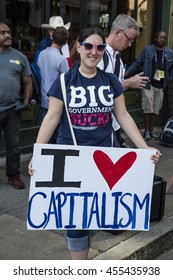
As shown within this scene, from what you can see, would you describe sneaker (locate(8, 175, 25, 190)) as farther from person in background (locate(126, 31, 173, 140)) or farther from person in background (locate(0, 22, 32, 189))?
person in background (locate(126, 31, 173, 140))

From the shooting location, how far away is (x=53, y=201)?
2.73m

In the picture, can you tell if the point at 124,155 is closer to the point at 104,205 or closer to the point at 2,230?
the point at 104,205

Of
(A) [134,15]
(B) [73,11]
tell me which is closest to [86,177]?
(B) [73,11]

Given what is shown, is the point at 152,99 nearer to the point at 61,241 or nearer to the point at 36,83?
the point at 36,83

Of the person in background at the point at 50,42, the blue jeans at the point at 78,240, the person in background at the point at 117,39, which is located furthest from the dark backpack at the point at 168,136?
the blue jeans at the point at 78,240

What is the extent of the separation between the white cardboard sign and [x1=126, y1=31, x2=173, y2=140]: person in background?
4790 millimetres

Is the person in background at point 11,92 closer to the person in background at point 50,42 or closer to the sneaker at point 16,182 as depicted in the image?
the sneaker at point 16,182

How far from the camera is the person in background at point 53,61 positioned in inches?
199

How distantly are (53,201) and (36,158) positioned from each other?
31cm

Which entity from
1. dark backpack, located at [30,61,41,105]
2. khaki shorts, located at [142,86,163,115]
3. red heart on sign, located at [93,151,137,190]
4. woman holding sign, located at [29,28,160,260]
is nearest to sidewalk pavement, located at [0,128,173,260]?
woman holding sign, located at [29,28,160,260]

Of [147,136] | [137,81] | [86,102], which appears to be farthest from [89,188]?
[147,136]

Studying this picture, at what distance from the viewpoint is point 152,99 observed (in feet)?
25.0

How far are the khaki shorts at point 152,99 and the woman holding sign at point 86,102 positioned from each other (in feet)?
15.8

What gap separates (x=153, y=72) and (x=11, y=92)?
11.7 feet
